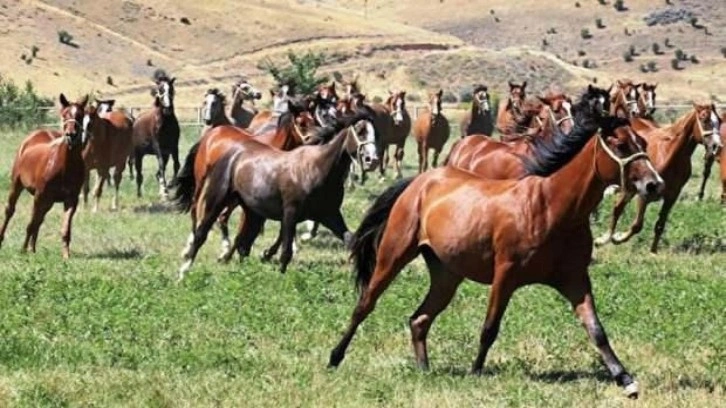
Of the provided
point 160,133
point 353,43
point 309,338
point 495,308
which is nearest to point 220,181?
point 309,338

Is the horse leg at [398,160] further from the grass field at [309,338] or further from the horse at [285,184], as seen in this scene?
the horse at [285,184]

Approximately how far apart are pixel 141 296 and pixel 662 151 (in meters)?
8.16

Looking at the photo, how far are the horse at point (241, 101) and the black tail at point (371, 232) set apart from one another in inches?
670

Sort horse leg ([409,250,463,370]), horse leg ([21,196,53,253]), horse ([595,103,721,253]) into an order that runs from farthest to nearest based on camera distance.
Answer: horse ([595,103,721,253]), horse leg ([21,196,53,253]), horse leg ([409,250,463,370])

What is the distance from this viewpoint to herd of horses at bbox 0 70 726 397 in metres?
9.58

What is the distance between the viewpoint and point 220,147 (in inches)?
687

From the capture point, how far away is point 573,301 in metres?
9.59

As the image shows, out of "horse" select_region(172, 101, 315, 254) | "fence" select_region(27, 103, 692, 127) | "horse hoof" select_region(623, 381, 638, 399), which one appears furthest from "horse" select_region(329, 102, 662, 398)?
"fence" select_region(27, 103, 692, 127)

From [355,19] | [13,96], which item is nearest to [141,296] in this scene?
[13,96]

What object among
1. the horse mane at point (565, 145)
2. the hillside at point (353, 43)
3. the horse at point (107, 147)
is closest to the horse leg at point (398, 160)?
the horse at point (107, 147)

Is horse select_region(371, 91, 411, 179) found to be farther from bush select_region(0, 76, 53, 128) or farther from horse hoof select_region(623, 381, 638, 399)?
horse hoof select_region(623, 381, 638, 399)

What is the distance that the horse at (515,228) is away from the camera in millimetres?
9461

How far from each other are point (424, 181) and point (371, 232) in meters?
0.64

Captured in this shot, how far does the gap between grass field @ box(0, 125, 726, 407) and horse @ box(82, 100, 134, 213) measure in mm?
7543
